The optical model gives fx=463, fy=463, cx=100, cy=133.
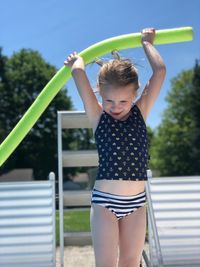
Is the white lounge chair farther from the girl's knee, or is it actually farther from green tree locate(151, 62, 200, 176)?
green tree locate(151, 62, 200, 176)

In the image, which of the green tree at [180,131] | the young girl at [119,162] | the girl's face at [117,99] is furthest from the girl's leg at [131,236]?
the green tree at [180,131]

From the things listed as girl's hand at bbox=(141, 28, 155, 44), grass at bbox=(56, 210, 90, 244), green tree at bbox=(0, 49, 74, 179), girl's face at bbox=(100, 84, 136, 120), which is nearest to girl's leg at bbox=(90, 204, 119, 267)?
girl's face at bbox=(100, 84, 136, 120)

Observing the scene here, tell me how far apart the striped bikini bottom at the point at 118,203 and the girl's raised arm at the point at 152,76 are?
0.51 meters

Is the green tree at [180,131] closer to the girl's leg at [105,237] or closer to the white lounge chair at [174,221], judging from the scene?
the white lounge chair at [174,221]

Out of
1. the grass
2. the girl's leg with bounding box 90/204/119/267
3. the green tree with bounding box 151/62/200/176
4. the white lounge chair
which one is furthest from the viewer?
the green tree with bounding box 151/62/200/176

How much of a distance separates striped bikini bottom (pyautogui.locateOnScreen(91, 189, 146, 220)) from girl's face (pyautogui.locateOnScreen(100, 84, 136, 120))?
1.43ft

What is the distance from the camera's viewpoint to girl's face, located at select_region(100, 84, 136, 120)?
7.76 ft

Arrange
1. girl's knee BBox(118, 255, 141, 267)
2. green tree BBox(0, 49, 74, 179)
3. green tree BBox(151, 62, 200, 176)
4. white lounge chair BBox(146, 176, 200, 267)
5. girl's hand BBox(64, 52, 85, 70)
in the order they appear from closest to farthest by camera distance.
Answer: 1. girl's knee BBox(118, 255, 141, 267)
2. girl's hand BBox(64, 52, 85, 70)
3. white lounge chair BBox(146, 176, 200, 267)
4. green tree BBox(0, 49, 74, 179)
5. green tree BBox(151, 62, 200, 176)

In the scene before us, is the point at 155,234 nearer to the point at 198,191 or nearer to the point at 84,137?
the point at 198,191

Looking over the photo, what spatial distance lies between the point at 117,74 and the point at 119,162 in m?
0.45

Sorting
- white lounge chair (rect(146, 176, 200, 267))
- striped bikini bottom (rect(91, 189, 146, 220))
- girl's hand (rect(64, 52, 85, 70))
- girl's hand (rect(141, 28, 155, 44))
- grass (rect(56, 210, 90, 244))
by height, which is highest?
girl's hand (rect(141, 28, 155, 44))

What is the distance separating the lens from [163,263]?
436 cm

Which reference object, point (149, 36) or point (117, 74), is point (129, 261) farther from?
point (149, 36)

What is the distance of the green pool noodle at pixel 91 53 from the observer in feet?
8.39
